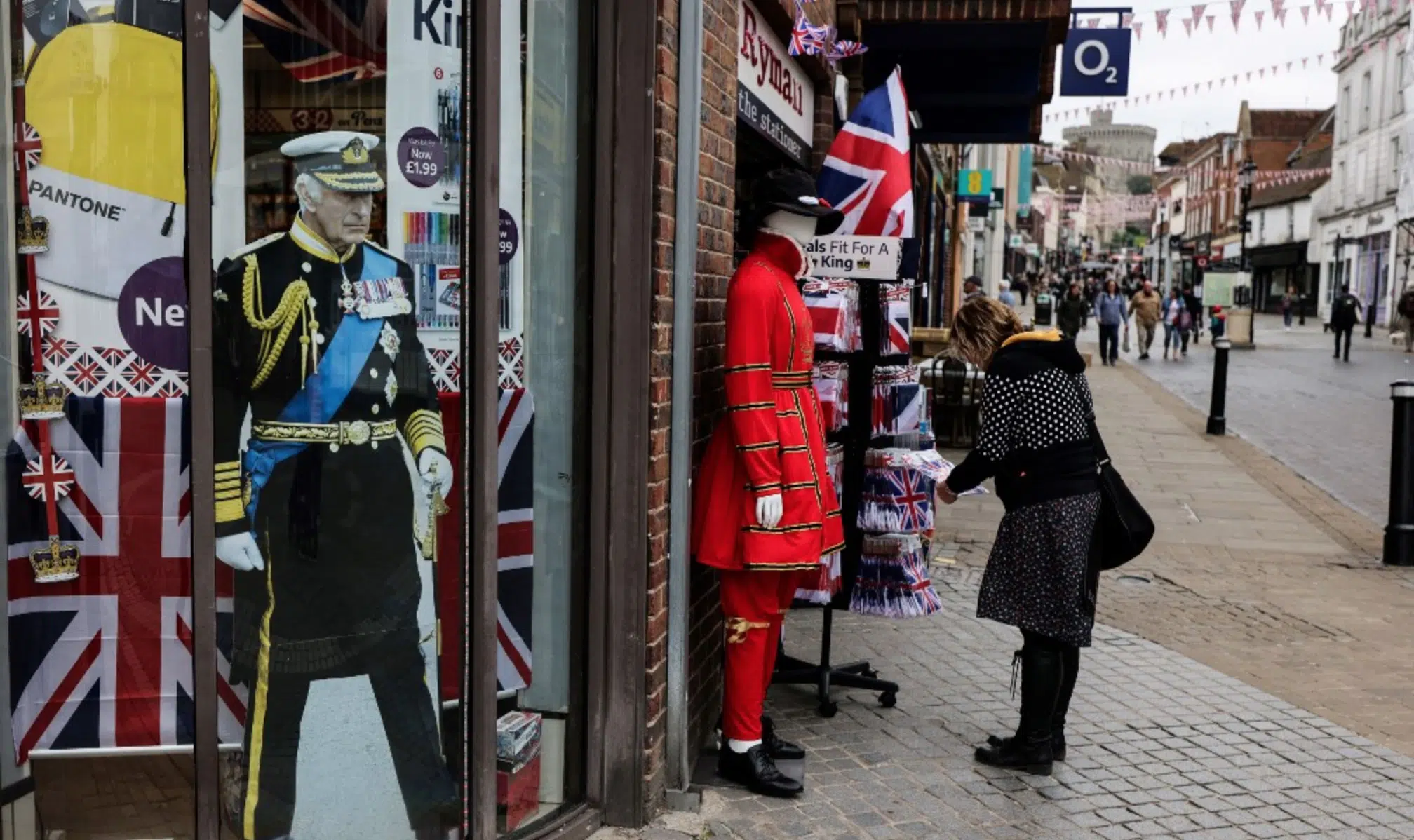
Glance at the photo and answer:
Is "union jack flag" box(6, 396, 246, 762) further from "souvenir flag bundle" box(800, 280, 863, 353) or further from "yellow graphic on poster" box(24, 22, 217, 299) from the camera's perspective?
"souvenir flag bundle" box(800, 280, 863, 353)

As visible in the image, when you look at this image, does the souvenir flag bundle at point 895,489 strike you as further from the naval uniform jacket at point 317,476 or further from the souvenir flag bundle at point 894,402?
the naval uniform jacket at point 317,476

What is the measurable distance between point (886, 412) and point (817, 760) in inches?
55.0

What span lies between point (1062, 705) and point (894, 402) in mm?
1338

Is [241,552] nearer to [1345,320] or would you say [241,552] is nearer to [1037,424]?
[1037,424]

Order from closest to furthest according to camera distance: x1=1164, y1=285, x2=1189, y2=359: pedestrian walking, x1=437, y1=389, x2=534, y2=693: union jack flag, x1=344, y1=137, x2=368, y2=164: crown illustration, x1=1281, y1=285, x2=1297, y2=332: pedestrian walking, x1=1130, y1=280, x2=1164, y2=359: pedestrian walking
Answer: x1=344, y1=137, x2=368, y2=164: crown illustration, x1=437, y1=389, x2=534, y2=693: union jack flag, x1=1130, y1=280, x2=1164, y2=359: pedestrian walking, x1=1164, y1=285, x2=1189, y2=359: pedestrian walking, x1=1281, y1=285, x2=1297, y2=332: pedestrian walking

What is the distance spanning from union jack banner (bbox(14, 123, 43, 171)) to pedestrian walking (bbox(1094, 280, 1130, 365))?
950 inches

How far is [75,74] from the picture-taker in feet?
9.27

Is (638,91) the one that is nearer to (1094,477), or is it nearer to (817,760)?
(1094,477)

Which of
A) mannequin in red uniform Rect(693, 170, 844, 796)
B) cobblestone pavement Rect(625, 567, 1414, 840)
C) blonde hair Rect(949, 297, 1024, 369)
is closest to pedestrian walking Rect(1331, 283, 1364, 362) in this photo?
cobblestone pavement Rect(625, 567, 1414, 840)

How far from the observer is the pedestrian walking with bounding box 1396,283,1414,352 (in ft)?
100.0

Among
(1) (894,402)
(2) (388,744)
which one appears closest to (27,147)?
(2) (388,744)

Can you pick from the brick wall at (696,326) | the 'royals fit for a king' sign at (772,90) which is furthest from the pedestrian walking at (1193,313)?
the brick wall at (696,326)

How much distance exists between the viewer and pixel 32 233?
2811 mm

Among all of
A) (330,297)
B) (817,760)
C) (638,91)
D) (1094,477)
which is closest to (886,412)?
(1094,477)
